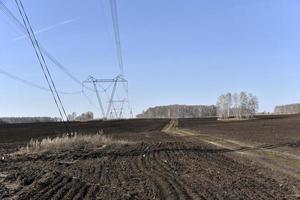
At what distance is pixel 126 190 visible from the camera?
13570mm

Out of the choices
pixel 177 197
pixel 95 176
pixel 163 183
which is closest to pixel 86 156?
pixel 95 176

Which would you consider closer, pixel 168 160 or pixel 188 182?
pixel 188 182

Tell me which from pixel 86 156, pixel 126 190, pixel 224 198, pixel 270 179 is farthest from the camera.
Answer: pixel 86 156

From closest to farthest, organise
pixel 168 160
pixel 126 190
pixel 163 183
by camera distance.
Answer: pixel 126 190 → pixel 163 183 → pixel 168 160

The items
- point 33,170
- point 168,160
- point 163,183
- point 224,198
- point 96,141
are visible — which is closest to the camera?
point 224,198

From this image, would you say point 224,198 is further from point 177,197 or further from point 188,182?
point 188,182

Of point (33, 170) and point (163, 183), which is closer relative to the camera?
point (163, 183)

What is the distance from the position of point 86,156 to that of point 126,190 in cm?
1420

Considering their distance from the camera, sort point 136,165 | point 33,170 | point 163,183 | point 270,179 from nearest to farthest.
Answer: point 163,183 < point 270,179 < point 33,170 < point 136,165

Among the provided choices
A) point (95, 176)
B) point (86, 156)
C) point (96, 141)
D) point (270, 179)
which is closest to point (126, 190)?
point (95, 176)

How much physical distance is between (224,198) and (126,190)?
2.71 metres

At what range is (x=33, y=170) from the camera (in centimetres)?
1958

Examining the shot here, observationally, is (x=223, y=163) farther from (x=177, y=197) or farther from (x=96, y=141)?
(x=96, y=141)

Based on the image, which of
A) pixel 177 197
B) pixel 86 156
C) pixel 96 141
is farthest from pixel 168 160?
pixel 96 141
